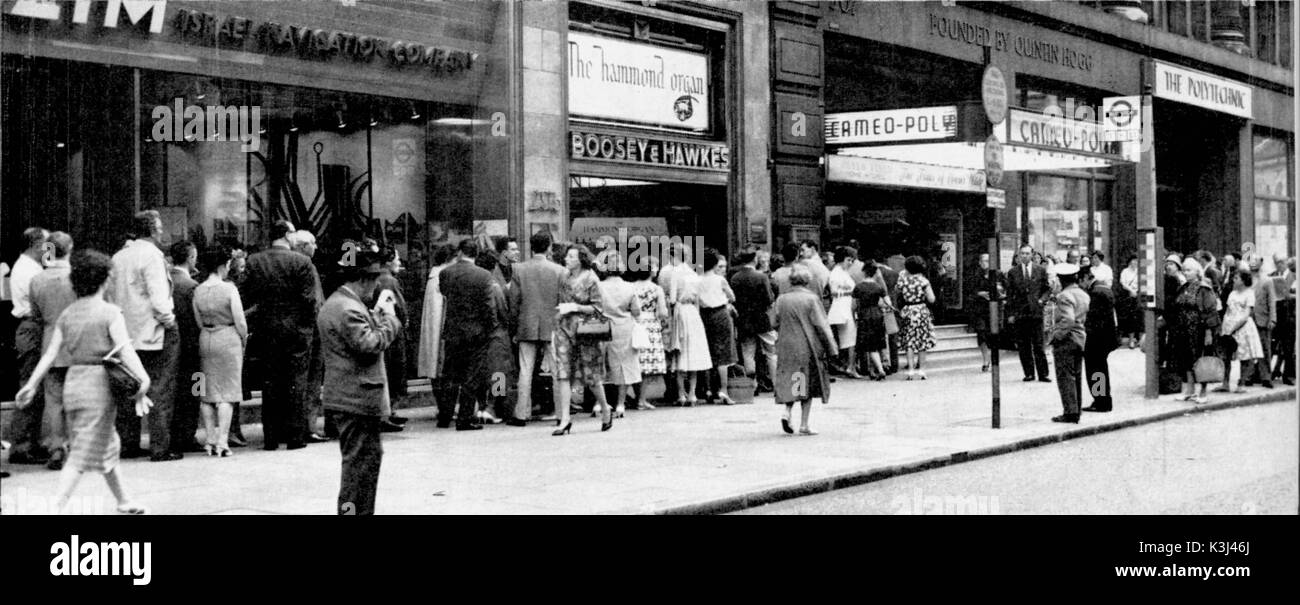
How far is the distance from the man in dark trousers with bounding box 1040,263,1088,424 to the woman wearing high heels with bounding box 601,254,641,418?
14.3ft

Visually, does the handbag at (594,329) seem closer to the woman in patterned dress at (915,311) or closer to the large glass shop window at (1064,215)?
the woman in patterned dress at (915,311)

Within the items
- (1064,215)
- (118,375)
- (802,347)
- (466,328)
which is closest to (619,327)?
(466,328)

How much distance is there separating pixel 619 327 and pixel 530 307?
947mm

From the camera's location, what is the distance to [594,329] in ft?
41.8

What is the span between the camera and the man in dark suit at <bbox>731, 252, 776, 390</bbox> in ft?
54.1

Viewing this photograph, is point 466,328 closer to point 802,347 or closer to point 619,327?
point 619,327

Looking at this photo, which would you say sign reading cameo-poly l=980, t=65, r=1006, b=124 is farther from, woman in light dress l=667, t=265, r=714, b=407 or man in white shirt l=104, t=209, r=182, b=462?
man in white shirt l=104, t=209, r=182, b=462

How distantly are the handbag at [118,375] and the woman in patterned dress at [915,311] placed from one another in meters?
12.8

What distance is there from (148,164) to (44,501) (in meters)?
5.16

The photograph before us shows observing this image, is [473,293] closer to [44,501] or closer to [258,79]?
[258,79]

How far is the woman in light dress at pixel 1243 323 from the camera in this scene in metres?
16.7

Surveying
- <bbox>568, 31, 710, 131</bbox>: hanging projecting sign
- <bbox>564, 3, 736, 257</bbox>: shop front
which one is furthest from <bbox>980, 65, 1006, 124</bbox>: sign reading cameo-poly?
<bbox>568, 31, 710, 131</bbox>: hanging projecting sign
